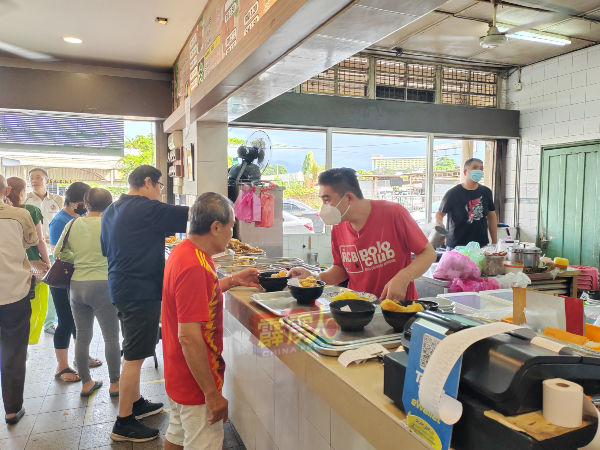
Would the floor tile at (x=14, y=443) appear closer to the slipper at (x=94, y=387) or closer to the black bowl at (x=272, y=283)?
the slipper at (x=94, y=387)

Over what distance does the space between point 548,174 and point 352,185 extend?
5875 millimetres

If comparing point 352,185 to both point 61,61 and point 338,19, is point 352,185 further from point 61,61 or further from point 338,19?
point 61,61

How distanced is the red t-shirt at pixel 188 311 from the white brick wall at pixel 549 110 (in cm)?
651

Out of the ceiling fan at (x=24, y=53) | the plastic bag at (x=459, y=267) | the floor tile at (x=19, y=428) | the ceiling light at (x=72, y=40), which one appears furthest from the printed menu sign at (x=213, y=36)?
the floor tile at (x=19, y=428)

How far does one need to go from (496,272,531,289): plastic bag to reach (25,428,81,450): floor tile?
11.5 feet

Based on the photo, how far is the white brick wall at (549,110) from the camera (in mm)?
6219

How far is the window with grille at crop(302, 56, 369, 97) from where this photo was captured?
6.37m

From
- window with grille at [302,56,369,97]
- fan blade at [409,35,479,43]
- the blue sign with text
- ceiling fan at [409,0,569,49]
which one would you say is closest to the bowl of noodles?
the blue sign with text

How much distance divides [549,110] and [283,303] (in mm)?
6693

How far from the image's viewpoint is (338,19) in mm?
1828

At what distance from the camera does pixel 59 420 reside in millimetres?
3066

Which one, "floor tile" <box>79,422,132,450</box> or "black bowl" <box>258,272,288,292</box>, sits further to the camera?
"floor tile" <box>79,422,132,450</box>

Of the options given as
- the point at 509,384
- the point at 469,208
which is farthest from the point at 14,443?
the point at 469,208

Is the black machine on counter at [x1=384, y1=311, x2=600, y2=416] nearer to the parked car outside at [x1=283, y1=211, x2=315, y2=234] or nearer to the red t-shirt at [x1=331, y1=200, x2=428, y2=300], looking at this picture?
the red t-shirt at [x1=331, y1=200, x2=428, y2=300]
